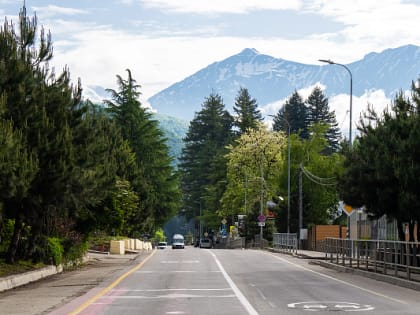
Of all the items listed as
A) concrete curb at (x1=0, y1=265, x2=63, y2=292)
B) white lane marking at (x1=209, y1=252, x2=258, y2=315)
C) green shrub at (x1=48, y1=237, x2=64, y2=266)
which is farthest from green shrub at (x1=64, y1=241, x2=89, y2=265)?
white lane marking at (x1=209, y1=252, x2=258, y2=315)

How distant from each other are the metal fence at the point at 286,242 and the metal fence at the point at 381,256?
20.8 metres

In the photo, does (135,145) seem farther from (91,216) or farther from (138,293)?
(138,293)

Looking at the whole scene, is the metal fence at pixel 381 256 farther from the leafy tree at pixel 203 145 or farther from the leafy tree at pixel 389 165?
the leafy tree at pixel 203 145

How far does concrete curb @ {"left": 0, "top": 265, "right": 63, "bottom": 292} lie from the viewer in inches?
1037

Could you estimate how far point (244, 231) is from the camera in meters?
102

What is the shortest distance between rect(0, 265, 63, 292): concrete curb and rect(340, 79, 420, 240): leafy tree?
13003mm

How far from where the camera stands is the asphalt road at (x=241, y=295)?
19.2 metres

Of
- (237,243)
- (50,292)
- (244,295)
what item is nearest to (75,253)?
(50,292)

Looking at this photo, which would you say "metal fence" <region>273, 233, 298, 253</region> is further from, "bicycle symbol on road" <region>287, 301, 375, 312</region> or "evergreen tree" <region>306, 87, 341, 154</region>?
"evergreen tree" <region>306, 87, 341, 154</region>

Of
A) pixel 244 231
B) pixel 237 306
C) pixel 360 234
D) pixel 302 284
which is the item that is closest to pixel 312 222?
pixel 244 231

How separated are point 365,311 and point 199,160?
13215cm

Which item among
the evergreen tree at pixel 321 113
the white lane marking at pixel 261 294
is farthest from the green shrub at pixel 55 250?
the evergreen tree at pixel 321 113

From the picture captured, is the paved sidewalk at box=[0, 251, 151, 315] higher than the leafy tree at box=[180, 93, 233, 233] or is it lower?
lower

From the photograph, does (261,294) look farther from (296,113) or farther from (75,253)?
(296,113)
